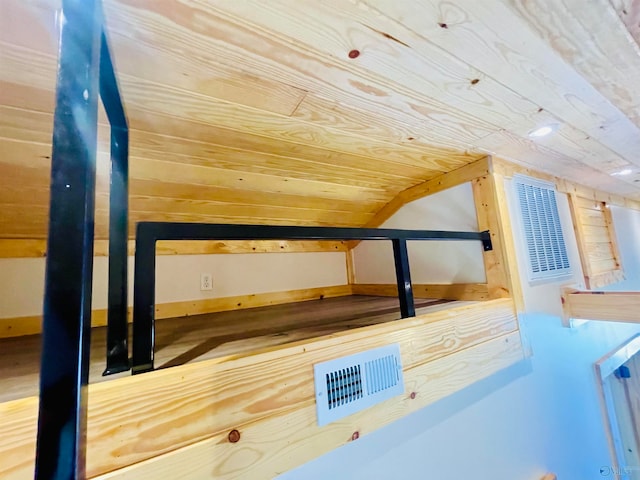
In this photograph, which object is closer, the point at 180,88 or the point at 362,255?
the point at 180,88

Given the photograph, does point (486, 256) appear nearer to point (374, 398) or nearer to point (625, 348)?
point (374, 398)

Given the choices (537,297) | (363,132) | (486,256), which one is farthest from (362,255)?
(363,132)

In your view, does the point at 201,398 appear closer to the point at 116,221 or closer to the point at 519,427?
the point at 116,221

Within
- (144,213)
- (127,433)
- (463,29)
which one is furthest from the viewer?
(144,213)

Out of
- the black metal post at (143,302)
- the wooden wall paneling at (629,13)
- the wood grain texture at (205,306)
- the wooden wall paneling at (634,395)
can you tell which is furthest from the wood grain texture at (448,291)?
the wooden wall paneling at (634,395)

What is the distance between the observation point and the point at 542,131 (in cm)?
123

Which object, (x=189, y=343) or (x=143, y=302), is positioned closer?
(x=143, y=302)

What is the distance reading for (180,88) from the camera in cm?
78

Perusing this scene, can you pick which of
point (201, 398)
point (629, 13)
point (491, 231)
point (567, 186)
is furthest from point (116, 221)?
point (567, 186)

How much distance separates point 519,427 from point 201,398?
4.98 ft

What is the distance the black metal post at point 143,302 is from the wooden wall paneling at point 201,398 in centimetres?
4

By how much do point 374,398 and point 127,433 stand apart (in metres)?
0.63

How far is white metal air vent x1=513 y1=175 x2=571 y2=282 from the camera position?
60.4 inches

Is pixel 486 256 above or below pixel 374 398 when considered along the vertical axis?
above
